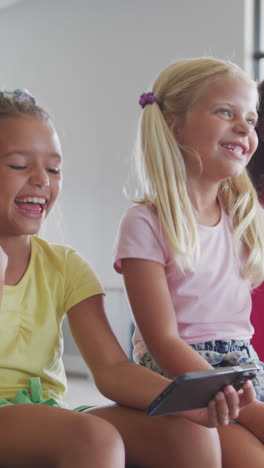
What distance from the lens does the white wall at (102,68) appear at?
4.25 m

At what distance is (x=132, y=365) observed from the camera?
1.07 metres

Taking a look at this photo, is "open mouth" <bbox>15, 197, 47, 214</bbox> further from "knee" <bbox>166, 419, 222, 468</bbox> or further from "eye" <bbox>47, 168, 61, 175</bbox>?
"knee" <bbox>166, 419, 222, 468</bbox>

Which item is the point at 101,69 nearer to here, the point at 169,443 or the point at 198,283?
the point at 198,283

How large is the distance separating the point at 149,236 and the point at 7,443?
0.49 metres

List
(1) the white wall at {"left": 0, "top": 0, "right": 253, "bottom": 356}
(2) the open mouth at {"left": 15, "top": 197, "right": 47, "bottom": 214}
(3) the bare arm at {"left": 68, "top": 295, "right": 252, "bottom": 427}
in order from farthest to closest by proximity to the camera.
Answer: (1) the white wall at {"left": 0, "top": 0, "right": 253, "bottom": 356}
(2) the open mouth at {"left": 15, "top": 197, "right": 47, "bottom": 214}
(3) the bare arm at {"left": 68, "top": 295, "right": 252, "bottom": 427}

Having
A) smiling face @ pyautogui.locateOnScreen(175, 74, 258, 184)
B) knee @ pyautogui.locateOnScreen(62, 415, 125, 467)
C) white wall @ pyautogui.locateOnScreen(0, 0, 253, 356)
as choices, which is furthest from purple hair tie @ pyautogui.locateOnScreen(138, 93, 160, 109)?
white wall @ pyautogui.locateOnScreen(0, 0, 253, 356)

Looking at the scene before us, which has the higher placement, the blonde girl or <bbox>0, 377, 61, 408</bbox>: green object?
the blonde girl

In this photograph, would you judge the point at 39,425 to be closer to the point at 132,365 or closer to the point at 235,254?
the point at 132,365

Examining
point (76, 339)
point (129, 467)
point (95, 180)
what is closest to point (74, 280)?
point (76, 339)

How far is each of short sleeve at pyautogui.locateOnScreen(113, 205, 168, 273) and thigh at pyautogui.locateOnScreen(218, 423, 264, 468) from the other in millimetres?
335

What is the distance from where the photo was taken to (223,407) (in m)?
0.88

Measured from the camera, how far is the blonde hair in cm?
121

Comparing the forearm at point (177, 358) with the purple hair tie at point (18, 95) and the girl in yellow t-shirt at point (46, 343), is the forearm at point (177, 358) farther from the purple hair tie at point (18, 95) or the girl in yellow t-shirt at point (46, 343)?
the purple hair tie at point (18, 95)

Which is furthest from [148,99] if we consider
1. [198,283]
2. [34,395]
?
[34,395]
